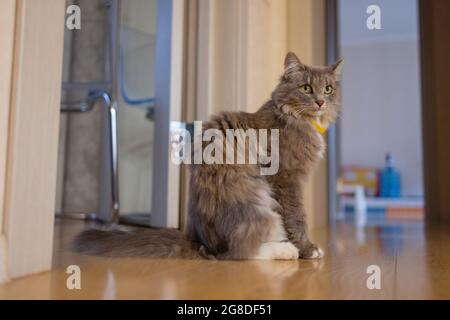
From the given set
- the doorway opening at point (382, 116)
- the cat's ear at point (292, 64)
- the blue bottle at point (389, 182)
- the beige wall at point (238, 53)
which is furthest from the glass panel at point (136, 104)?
the blue bottle at point (389, 182)

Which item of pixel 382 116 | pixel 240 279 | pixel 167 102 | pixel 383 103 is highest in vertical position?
pixel 383 103

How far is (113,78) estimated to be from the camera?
227 cm

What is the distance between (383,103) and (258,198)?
18.2ft

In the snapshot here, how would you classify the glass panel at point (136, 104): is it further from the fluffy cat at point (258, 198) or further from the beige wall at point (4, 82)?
the beige wall at point (4, 82)

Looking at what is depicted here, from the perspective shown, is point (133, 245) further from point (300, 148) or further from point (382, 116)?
point (382, 116)

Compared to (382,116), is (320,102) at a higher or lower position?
lower

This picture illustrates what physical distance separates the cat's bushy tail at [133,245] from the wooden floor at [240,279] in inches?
1.3

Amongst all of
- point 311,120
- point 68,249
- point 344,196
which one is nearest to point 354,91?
point 344,196

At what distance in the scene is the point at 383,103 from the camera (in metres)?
6.18

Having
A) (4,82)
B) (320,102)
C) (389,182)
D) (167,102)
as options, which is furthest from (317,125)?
(389,182)

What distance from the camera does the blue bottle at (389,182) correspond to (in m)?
5.80

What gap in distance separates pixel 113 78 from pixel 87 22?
0.31 metres

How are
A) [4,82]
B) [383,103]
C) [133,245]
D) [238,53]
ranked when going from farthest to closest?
[383,103] → [238,53] → [133,245] → [4,82]
